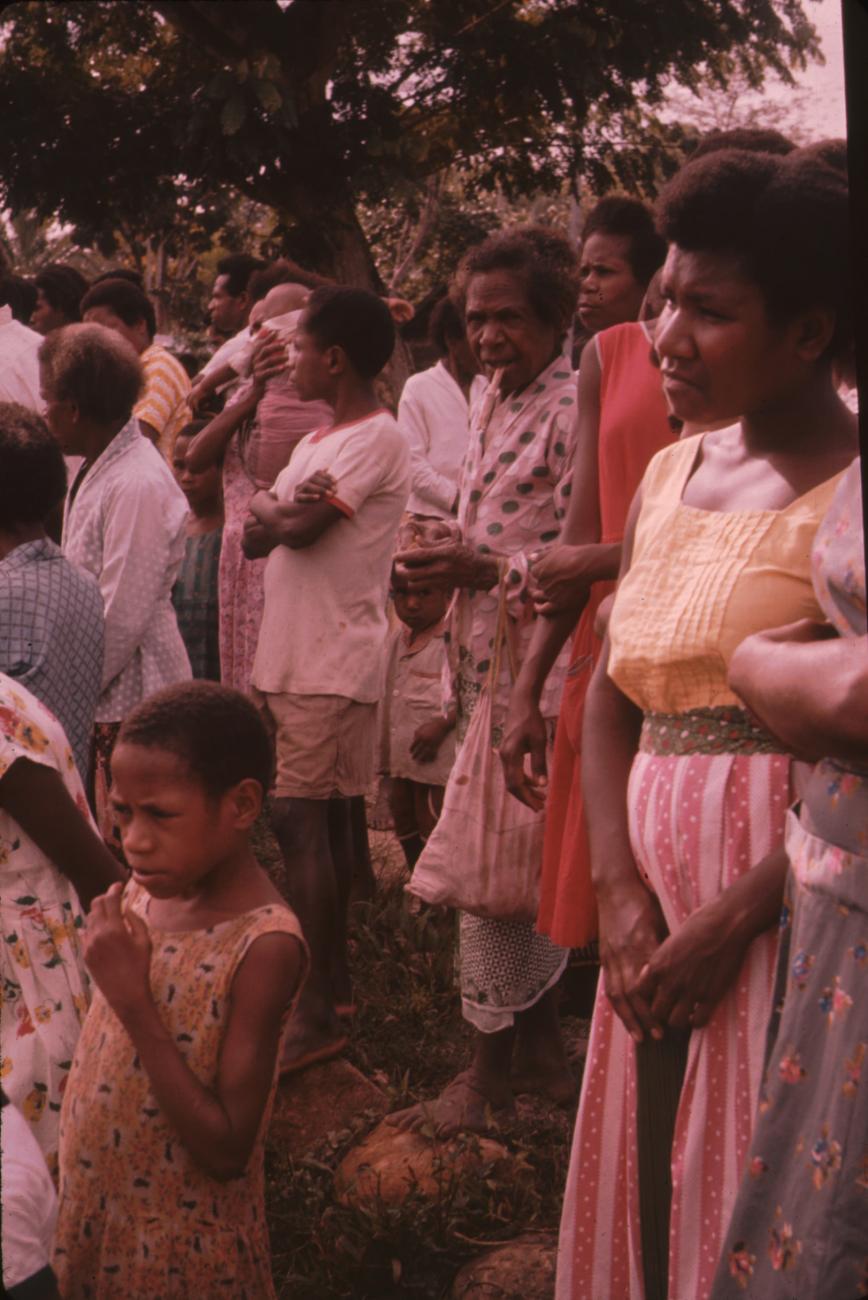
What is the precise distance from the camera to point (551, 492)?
3.70m

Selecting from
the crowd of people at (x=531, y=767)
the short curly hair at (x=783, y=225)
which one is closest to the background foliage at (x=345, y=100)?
the crowd of people at (x=531, y=767)

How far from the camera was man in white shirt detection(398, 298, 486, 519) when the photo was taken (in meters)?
6.27

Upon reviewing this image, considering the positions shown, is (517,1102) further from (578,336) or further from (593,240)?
(578,336)

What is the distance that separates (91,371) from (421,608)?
1.52 metres

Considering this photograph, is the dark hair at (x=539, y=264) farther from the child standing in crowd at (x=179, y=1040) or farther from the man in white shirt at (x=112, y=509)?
the child standing in crowd at (x=179, y=1040)

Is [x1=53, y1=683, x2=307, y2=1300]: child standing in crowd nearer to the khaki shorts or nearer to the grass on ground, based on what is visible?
the grass on ground

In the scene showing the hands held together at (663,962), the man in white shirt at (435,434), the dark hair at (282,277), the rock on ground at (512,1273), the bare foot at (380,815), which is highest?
the dark hair at (282,277)

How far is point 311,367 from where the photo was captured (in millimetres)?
4281

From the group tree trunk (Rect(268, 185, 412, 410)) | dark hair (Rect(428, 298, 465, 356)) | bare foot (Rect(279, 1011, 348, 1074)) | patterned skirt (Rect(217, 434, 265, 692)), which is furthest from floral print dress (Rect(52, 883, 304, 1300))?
dark hair (Rect(428, 298, 465, 356))

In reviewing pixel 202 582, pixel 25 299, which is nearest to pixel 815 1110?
pixel 202 582

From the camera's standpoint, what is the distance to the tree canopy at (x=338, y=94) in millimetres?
2539

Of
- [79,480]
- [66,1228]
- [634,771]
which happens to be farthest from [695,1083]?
[79,480]

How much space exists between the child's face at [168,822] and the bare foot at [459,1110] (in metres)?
1.34

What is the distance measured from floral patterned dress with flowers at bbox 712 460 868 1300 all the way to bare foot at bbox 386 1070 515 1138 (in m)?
1.80
